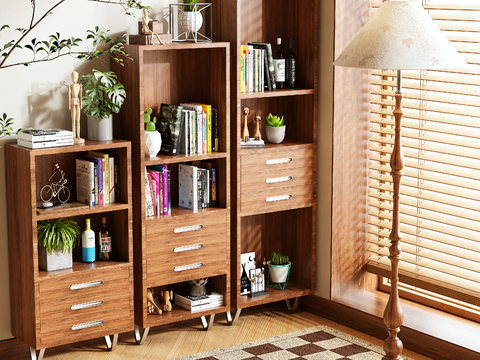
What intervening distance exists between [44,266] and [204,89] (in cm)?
126

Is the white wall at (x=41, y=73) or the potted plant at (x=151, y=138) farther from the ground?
the white wall at (x=41, y=73)

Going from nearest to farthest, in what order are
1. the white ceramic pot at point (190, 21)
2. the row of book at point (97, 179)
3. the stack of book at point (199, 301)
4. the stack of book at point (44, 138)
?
1. the stack of book at point (44, 138)
2. the row of book at point (97, 179)
3. the white ceramic pot at point (190, 21)
4. the stack of book at point (199, 301)

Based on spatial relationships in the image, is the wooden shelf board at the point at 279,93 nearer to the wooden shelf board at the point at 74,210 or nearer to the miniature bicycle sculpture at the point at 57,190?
the wooden shelf board at the point at 74,210

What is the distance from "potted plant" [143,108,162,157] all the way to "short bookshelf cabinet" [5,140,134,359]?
13 centimetres

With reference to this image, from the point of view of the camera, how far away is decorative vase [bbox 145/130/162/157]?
3365 millimetres

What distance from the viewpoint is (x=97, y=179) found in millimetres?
3262

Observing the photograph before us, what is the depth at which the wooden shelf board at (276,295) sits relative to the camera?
3817mm

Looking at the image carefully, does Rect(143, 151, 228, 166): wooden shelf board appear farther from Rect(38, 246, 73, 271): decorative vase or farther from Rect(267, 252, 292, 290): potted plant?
Rect(267, 252, 292, 290): potted plant

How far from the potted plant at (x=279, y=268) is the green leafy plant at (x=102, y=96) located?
4.48 feet

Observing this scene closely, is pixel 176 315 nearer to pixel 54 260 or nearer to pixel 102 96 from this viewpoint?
pixel 54 260

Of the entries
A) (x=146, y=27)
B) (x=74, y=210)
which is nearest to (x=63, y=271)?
(x=74, y=210)

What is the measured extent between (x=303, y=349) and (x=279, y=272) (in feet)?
1.97

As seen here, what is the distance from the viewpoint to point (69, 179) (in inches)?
134

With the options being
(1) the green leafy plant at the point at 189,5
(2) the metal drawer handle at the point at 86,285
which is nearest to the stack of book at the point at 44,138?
(2) the metal drawer handle at the point at 86,285
